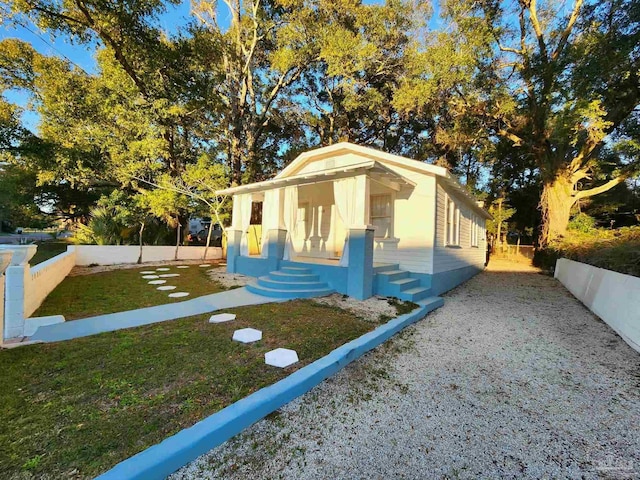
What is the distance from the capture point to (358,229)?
5.73 m

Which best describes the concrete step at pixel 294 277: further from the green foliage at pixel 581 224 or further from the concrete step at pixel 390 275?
the green foliage at pixel 581 224

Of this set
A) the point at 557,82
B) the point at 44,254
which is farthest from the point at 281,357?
the point at 557,82

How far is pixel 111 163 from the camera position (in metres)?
11.5

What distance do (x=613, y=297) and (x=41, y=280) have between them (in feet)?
32.0

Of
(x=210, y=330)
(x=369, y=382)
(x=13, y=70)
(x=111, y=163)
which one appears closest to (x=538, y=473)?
(x=369, y=382)

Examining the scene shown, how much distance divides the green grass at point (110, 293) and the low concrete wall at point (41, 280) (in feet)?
0.39

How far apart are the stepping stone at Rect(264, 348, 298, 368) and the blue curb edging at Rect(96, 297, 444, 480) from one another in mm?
235

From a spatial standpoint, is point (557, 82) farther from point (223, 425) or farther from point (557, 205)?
point (223, 425)

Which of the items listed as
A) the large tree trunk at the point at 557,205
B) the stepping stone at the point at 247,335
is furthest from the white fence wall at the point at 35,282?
the large tree trunk at the point at 557,205

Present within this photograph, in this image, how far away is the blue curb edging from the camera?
1.62m

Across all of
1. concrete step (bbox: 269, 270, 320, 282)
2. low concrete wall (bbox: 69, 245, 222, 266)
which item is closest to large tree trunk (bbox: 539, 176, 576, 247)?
concrete step (bbox: 269, 270, 320, 282)

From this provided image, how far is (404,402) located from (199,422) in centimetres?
174

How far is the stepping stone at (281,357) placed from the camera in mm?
2990

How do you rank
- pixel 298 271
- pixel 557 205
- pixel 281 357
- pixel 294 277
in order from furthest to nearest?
1. pixel 557 205
2. pixel 298 271
3. pixel 294 277
4. pixel 281 357
